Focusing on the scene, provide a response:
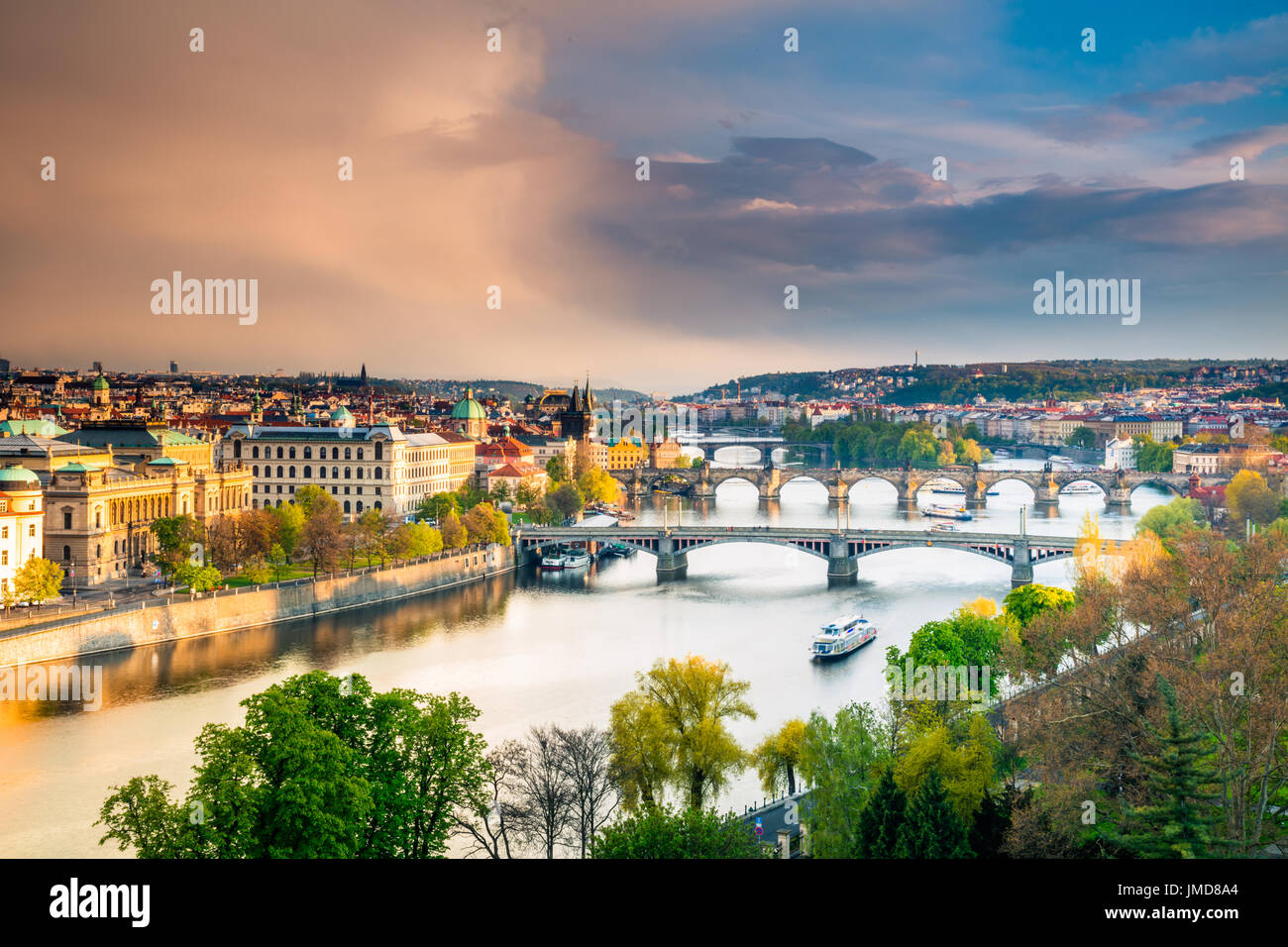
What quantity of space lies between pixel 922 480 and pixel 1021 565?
18979mm

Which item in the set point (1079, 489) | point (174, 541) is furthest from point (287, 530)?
point (1079, 489)

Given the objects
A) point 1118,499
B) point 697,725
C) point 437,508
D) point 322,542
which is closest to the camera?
point 697,725

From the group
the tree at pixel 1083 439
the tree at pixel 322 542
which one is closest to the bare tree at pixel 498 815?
the tree at pixel 322 542

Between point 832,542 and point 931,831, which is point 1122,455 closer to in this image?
point 832,542

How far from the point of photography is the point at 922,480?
138 feet

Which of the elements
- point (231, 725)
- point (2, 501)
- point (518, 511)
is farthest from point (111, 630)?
point (518, 511)

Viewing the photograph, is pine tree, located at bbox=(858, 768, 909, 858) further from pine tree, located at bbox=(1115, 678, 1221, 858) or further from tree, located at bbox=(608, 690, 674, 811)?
tree, located at bbox=(608, 690, 674, 811)

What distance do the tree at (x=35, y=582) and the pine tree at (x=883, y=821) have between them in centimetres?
1193

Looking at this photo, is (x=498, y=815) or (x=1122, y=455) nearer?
(x=498, y=815)

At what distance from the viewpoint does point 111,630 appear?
614 inches

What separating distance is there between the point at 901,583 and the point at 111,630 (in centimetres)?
1348

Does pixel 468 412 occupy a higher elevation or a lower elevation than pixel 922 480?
higher

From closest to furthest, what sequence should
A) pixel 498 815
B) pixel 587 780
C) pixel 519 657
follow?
pixel 587 780
pixel 498 815
pixel 519 657
